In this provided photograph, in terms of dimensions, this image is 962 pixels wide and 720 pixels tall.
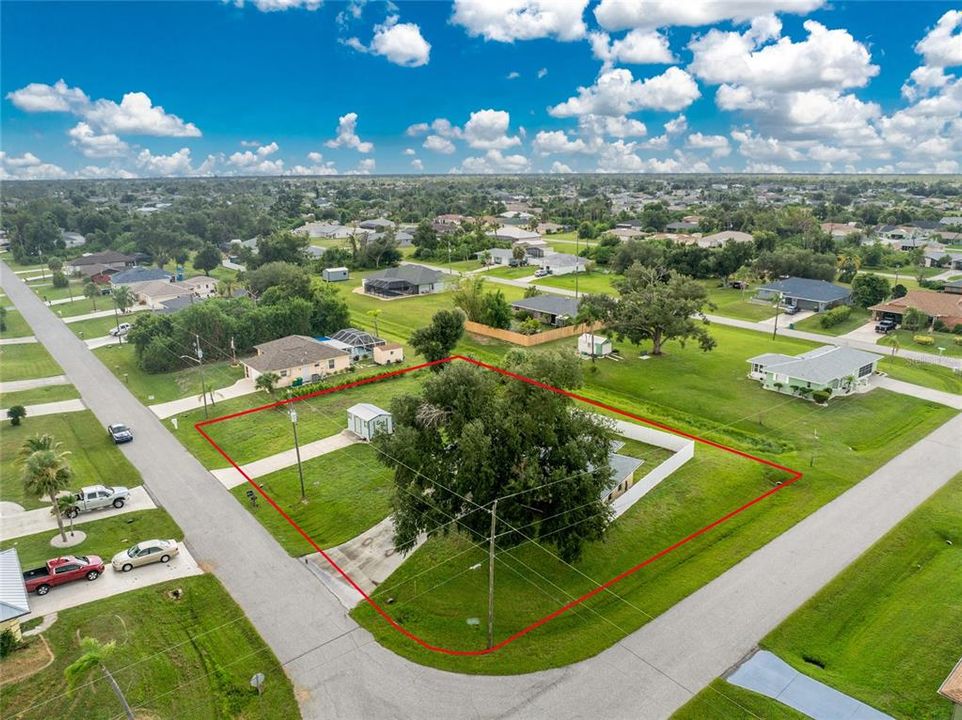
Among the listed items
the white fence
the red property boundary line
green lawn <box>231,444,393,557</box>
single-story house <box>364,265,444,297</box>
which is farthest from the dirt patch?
single-story house <box>364,265,444,297</box>

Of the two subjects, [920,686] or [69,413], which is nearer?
[920,686]

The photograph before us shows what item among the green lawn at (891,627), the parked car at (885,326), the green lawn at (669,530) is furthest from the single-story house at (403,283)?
the green lawn at (891,627)

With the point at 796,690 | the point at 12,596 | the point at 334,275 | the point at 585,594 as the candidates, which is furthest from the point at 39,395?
the point at 334,275

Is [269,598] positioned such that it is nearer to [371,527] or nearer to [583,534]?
[371,527]

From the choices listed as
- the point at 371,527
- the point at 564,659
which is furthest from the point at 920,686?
the point at 371,527

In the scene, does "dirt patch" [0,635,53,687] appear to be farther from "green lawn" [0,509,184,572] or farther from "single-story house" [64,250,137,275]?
"single-story house" [64,250,137,275]
